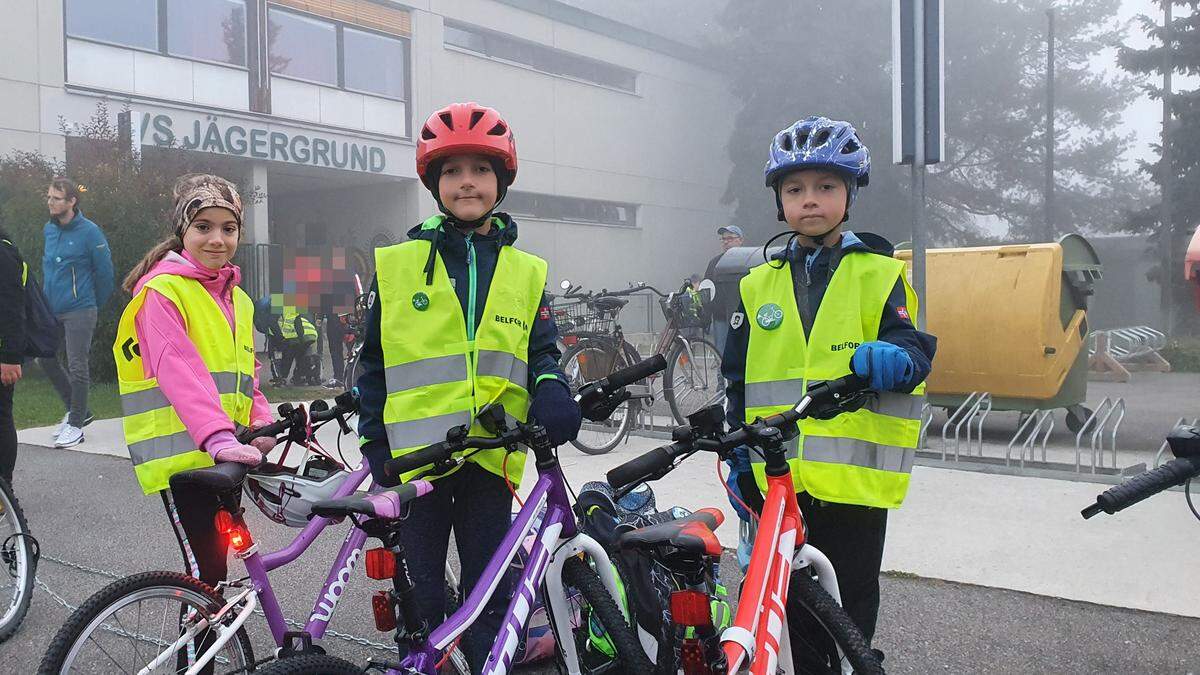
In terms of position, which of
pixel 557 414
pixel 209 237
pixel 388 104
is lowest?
pixel 557 414

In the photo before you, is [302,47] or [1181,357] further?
[302,47]

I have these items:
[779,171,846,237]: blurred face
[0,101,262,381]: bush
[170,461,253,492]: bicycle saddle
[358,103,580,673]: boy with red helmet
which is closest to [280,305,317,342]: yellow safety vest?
[0,101,262,381]: bush

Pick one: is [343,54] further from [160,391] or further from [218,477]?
[218,477]

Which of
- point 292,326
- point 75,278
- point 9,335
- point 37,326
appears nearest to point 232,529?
point 9,335

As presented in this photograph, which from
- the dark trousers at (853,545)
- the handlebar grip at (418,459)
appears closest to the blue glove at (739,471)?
the dark trousers at (853,545)

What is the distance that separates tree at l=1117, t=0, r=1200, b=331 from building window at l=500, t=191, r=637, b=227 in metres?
14.1

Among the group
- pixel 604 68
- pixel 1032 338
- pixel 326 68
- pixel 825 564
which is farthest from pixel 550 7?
pixel 825 564

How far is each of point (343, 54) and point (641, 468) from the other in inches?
831

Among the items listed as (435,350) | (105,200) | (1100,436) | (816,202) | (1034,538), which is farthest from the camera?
(105,200)

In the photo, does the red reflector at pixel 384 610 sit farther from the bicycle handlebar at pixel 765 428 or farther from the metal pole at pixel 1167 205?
the metal pole at pixel 1167 205

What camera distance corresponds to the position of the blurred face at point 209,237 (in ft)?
9.92

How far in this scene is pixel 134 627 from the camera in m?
2.43

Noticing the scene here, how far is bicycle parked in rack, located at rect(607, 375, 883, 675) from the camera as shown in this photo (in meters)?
2.10

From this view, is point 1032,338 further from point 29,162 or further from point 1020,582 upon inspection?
point 29,162
